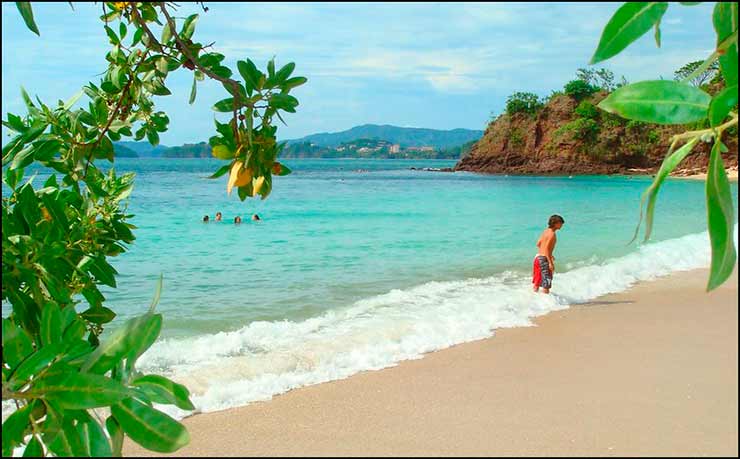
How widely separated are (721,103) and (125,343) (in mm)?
526

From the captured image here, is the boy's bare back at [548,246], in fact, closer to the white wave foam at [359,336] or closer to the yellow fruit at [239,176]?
the white wave foam at [359,336]

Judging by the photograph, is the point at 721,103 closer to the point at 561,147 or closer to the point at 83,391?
the point at 83,391

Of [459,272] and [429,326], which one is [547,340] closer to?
[429,326]

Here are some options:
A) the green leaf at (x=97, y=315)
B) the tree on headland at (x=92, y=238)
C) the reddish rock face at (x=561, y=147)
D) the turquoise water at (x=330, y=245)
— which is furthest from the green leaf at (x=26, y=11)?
the reddish rock face at (x=561, y=147)

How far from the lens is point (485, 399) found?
4.38m

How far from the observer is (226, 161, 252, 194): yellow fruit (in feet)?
3.44

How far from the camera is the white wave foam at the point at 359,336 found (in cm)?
501

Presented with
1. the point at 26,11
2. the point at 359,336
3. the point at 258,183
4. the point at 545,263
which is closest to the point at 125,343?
the point at 26,11

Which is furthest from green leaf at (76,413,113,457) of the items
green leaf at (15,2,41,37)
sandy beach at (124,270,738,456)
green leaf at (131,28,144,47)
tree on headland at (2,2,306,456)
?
sandy beach at (124,270,738,456)

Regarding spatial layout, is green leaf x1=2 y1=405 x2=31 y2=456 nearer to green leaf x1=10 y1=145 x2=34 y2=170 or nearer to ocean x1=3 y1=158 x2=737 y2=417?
green leaf x1=10 y1=145 x2=34 y2=170

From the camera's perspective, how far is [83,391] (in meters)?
0.62

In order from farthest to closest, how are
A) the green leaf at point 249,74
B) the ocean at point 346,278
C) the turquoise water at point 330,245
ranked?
the turquoise water at point 330,245
the ocean at point 346,278
the green leaf at point 249,74

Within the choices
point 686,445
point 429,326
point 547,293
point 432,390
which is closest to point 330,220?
point 547,293

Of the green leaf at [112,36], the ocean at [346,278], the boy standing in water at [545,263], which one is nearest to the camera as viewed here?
the green leaf at [112,36]
